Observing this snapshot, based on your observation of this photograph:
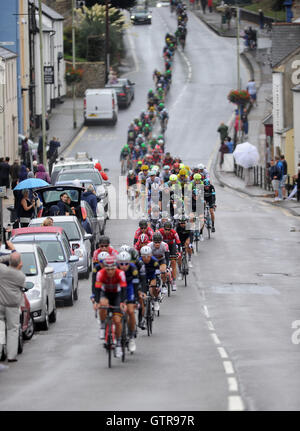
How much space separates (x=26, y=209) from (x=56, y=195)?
1.06m

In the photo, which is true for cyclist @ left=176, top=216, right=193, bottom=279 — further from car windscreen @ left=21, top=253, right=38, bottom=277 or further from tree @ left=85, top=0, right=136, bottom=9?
tree @ left=85, top=0, right=136, bottom=9

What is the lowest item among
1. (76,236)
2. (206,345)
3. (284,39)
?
(206,345)

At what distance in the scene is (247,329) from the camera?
20062 mm

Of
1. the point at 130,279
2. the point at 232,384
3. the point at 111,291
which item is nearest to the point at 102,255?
the point at 130,279

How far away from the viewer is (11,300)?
16.9 meters

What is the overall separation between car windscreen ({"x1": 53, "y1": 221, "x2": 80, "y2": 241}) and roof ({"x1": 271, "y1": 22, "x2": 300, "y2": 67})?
108ft

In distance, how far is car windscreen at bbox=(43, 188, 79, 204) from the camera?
1208 inches

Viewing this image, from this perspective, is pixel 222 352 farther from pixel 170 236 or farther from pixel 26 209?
pixel 26 209

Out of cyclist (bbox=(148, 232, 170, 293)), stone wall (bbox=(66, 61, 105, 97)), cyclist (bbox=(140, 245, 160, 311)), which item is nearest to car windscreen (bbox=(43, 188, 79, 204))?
cyclist (bbox=(148, 232, 170, 293))

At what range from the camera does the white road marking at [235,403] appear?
12.9m

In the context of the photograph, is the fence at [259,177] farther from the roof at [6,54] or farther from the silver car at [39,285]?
the silver car at [39,285]

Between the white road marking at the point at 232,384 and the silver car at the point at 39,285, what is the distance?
209 inches
